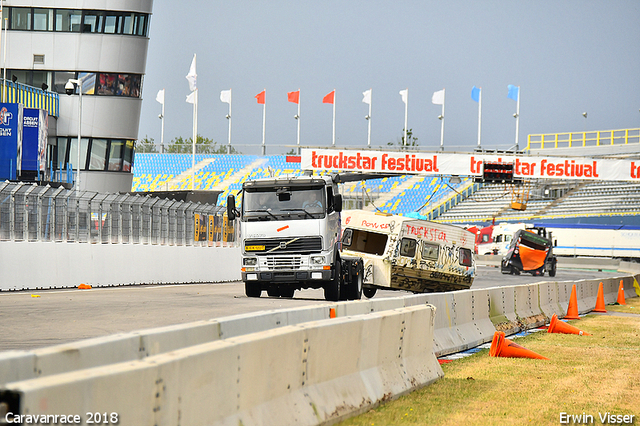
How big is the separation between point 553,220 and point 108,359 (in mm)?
67948

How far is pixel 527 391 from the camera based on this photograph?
365 inches

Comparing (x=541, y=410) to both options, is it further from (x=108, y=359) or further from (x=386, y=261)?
(x=386, y=261)

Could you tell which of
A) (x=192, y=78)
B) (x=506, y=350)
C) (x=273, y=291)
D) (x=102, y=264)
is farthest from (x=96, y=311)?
(x=192, y=78)

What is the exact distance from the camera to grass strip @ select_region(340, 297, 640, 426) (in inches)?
303

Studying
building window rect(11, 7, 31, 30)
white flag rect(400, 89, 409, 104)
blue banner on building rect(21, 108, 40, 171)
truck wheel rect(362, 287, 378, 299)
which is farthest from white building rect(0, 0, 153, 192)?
white flag rect(400, 89, 409, 104)

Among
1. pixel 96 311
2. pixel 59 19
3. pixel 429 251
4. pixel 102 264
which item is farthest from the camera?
pixel 59 19

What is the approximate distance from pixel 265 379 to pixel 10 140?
39143mm

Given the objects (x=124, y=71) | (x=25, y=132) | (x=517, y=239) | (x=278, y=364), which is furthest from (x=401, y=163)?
(x=278, y=364)

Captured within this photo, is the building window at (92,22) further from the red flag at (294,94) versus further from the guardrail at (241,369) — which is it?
the guardrail at (241,369)

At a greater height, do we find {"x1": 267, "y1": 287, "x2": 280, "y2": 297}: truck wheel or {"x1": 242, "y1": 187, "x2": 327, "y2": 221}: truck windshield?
{"x1": 242, "y1": 187, "x2": 327, "y2": 221}: truck windshield

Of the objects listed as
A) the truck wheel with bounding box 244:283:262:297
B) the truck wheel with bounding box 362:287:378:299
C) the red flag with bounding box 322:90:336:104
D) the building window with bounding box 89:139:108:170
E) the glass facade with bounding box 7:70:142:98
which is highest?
the red flag with bounding box 322:90:336:104

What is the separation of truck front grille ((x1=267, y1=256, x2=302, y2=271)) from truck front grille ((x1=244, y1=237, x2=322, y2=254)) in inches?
7.8

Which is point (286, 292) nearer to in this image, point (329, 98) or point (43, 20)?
point (43, 20)

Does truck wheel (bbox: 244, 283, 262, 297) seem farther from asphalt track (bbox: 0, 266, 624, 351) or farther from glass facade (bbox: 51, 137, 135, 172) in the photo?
glass facade (bbox: 51, 137, 135, 172)
